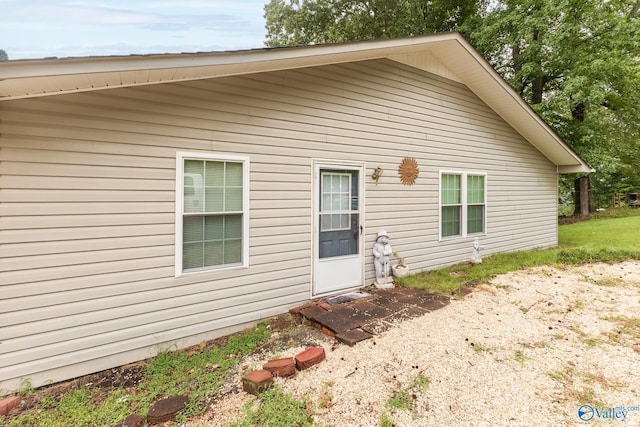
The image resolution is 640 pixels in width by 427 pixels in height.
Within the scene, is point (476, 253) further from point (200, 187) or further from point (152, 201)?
point (152, 201)

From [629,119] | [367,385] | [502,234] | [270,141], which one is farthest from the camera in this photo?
[629,119]

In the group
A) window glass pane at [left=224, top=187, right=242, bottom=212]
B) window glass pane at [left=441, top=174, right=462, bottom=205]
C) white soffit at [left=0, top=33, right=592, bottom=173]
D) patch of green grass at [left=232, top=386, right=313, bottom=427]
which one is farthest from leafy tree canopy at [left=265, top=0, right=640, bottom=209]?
patch of green grass at [left=232, top=386, right=313, bottom=427]

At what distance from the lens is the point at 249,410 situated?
242cm

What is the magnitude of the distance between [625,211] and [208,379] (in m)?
21.6

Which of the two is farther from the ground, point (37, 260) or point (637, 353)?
point (37, 260)

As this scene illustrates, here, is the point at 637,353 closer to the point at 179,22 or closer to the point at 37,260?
the point at 37,260

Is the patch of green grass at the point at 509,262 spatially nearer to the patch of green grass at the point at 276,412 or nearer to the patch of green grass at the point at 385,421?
the patch of green grass at the point at 385,421

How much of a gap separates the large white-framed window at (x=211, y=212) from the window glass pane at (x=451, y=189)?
4384 millimetres

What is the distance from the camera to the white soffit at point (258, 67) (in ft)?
8.55

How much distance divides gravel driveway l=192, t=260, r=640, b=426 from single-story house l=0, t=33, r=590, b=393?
1.32 metres

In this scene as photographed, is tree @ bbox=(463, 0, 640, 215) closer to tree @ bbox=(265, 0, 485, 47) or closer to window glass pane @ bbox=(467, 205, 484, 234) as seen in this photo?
tree @ bbox=(265, 0, 485, 47)

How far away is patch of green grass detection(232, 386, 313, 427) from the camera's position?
2270 millimetres

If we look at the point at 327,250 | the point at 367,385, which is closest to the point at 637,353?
the point at 367,385

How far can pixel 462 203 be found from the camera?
698 centimetres
